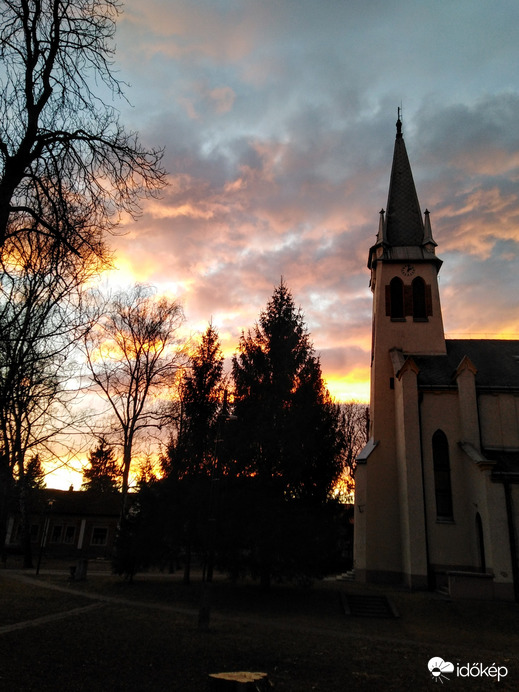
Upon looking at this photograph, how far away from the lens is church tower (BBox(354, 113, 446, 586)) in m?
22.9

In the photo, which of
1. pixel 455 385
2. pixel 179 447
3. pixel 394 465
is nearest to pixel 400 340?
pixel 455 385

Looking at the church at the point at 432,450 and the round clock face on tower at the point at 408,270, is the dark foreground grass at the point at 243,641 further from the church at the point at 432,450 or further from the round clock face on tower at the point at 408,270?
the round clock face on tower at the point at 408,270

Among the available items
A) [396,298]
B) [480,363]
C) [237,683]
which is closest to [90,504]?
[396,298]

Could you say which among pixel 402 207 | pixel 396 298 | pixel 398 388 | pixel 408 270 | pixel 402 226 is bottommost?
pixel 398 388

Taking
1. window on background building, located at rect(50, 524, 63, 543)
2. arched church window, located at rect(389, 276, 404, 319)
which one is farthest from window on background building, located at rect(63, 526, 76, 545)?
arched church window, located at rect(389, 276, 404, 319)

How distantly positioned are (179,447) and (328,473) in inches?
293

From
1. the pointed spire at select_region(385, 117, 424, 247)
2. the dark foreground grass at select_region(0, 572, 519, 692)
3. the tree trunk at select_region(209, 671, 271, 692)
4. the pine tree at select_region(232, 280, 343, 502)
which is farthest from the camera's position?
the pointed spire at select_region(385, 117, 424, 247)

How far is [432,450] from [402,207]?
16.4 meters

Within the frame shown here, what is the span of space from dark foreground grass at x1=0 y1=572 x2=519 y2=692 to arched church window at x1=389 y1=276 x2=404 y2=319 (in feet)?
50.0

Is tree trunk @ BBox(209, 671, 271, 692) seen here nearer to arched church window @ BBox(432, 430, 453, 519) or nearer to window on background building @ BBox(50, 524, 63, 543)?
arched church window @ BBox(432, 430, 453, 519)

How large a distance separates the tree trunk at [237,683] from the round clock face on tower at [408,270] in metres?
25.4

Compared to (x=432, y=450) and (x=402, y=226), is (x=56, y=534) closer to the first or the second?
(x=432, y=450)

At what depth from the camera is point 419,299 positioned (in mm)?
28969

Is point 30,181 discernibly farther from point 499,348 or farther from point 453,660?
point 499,348
